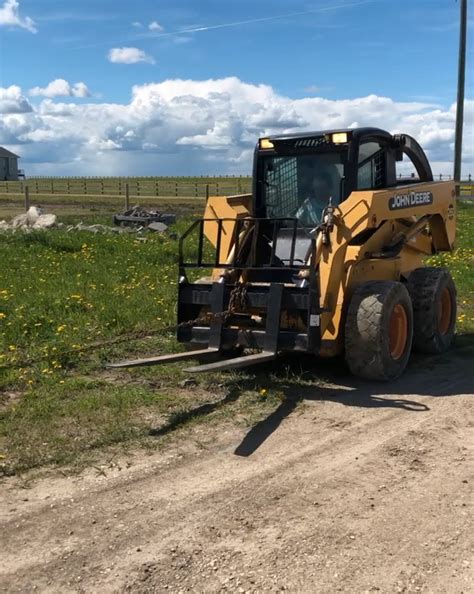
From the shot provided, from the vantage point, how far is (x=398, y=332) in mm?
6891

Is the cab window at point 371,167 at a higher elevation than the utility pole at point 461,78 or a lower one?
lower

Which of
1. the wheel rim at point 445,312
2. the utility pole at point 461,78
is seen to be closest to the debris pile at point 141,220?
the utility pole at point 461,78

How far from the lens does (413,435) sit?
17.2 ft

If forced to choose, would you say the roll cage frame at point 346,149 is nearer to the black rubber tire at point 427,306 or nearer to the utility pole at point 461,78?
the black rubber tire at point 427,306

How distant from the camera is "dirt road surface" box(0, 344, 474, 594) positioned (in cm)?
338

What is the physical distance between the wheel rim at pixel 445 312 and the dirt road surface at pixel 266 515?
8.31 feet

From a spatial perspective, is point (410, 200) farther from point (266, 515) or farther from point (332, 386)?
point (266, 515)

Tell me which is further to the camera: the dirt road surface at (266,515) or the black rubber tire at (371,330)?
the black rubber tire at (371,330)

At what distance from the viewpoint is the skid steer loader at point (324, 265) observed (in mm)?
6273

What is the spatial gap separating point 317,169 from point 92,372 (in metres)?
3.04

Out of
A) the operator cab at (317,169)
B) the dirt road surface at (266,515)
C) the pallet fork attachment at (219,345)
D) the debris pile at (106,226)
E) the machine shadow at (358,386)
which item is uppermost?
the operator cab at (317,169)

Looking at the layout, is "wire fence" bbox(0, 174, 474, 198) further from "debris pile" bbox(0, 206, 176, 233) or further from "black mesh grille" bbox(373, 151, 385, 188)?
"black mesh grille" bbox(373, 151, 385, 188)

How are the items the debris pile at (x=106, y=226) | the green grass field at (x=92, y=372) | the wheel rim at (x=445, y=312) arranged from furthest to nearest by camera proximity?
the debris pile at (x=106, y=226) < the wheel rim at (x=445, y=312) < the green grass field at (x=92, y=372)

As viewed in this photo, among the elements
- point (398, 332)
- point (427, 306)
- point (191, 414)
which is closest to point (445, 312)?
point (427, 306)
